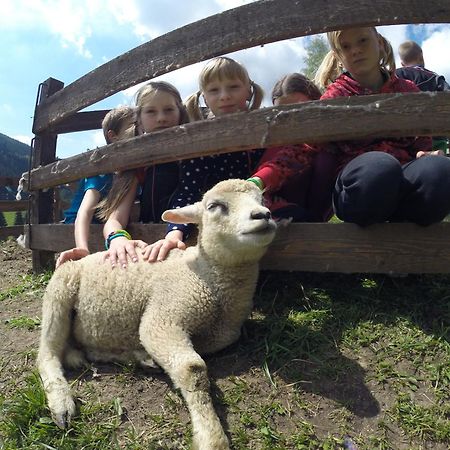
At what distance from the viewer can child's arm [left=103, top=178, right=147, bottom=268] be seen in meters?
2.82

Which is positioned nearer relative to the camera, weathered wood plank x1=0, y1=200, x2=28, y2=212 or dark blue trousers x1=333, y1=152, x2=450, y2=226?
dark blue trousers x1=333, y1=152, x2=450, y2=226

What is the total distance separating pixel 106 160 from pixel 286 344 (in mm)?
2247

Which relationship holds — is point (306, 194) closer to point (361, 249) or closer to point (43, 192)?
point (361, 249)

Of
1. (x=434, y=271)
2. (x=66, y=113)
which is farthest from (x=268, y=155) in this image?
(x=66, y=113)

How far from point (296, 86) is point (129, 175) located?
194cm

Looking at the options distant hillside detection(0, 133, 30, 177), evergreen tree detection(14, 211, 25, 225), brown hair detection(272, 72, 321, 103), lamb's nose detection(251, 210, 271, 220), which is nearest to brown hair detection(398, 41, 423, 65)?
brown hair detection(272, 72, 321, 103)

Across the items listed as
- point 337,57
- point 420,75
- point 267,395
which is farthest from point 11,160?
point 267,395

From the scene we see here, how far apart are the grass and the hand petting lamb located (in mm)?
140

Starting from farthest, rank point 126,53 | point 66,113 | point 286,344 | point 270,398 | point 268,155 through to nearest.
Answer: point 66,113 < point 126,53 < point 268,155 < point 286,344 < point 270,398

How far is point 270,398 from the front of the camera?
2.10m

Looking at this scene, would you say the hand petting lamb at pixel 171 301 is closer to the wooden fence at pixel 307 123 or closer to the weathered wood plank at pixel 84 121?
the wooden fence at pixel 307 123

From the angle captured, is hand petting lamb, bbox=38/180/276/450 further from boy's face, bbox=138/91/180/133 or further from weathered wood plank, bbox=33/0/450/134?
boy's face, bbox=138/91/180/133

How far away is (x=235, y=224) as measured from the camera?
2.35 m

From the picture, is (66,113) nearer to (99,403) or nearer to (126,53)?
(126,53)
